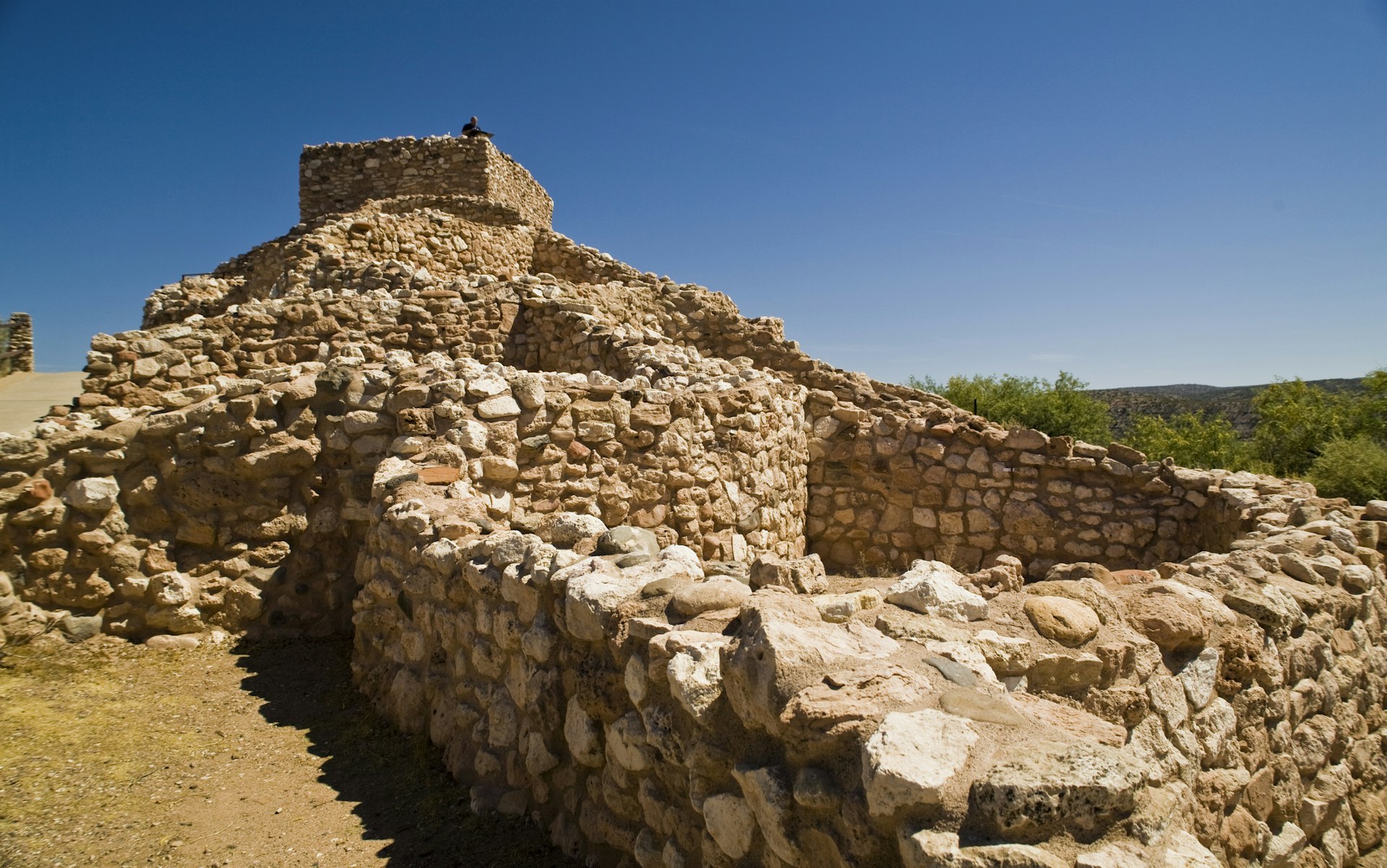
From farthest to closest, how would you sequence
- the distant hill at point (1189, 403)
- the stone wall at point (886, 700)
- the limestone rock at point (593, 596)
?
the distant hill at point (1189, 403)
the limestone rock at point (593, 596)
the stone wall at point (886, 700)

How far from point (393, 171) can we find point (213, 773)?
562 inches

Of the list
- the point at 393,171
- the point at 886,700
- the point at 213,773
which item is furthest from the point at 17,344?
the point at 886,700

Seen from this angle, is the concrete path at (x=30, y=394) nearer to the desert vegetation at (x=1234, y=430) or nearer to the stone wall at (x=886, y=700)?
the stone wall at (x=886, y=700)

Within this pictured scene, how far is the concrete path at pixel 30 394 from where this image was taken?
35.2 ft

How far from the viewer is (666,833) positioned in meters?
2.50

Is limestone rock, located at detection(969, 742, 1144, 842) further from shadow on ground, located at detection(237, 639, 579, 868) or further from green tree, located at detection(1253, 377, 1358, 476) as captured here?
green tree, located at detection(1253, 377, 1358, 476)

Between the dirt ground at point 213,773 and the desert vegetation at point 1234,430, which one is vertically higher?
the desert vegetation at point 1234,430

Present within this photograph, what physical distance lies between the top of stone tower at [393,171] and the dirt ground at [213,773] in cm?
1206

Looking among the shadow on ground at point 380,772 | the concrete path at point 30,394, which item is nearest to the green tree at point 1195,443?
the shadow on ground at point 380,772

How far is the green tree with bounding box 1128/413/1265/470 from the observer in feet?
70.6

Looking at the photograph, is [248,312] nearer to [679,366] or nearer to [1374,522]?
[679,366]

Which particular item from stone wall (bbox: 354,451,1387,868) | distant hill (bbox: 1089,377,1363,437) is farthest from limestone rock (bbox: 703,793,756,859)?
distant hill (bbox: 1089,377,1363,437)

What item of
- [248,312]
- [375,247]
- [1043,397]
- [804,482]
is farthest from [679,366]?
[1043,397]

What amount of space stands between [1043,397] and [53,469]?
2694cm
